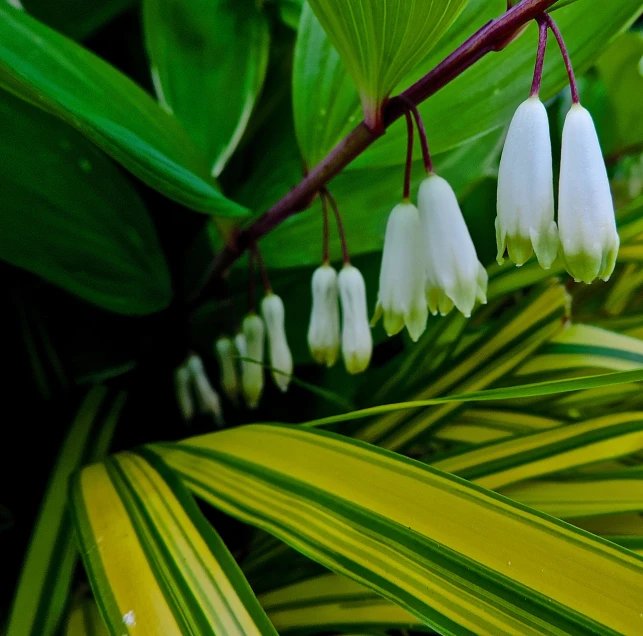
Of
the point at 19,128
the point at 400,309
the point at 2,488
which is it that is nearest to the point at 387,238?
the point at 400,309

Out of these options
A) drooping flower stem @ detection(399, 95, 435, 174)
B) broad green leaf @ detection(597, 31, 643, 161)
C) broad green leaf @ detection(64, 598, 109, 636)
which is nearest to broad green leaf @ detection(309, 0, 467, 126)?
drooping flower stem @ detection(399, 95, 435, 174)

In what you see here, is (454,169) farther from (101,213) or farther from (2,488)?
(2,488)

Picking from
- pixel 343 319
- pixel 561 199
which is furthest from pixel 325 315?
pixel 561 199

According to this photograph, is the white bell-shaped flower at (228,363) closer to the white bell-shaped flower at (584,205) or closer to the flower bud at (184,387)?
the flower bud at (184,387)

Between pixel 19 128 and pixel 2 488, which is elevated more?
pixel 19 128

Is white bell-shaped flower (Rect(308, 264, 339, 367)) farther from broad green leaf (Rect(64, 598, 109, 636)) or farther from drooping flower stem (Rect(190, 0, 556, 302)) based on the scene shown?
broad green leaf (Rect(64, 598, 109, 636))

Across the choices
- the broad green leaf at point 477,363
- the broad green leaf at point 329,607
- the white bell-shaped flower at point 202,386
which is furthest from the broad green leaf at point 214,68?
the broad green leaf at point 329,607
